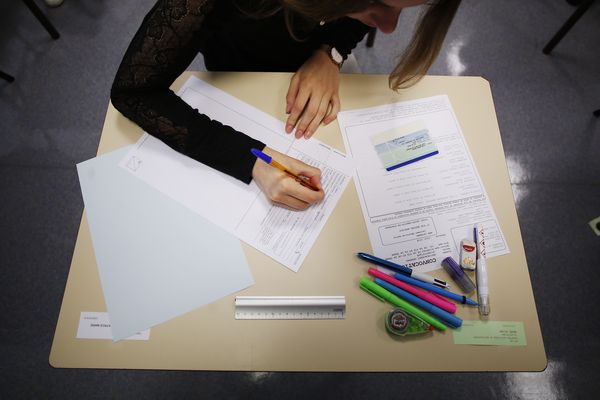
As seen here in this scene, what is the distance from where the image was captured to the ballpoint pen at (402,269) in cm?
76

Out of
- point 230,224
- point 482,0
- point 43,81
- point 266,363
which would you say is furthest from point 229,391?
point 482,0

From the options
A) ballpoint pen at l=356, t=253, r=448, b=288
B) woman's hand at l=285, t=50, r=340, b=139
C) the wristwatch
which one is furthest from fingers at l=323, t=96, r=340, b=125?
ballpoint pen at l=356, t=253, r=448, b=288

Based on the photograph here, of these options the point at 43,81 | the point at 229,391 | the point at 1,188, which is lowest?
the point at 229,391

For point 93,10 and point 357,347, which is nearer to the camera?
point 357,347

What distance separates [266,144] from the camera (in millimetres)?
861

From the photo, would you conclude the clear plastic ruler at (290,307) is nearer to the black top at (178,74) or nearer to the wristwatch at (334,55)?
the black top at (178,74)

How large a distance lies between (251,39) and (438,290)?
79 cm

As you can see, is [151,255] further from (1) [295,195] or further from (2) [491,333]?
(2) [491,333]

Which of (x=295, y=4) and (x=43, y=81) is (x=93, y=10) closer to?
(x=43, y=81)

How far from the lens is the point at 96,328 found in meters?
0.72

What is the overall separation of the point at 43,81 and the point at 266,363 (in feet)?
6.29

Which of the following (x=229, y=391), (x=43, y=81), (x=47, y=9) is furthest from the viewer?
(x=47, y=9)

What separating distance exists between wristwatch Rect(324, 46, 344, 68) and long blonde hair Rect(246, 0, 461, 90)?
0.14 m

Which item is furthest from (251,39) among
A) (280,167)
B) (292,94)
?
(280,167)
